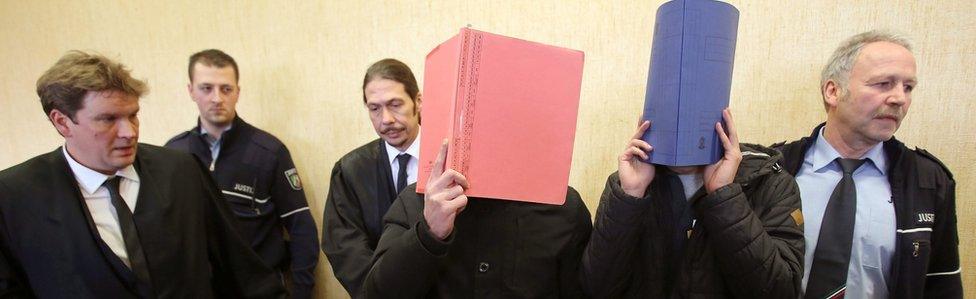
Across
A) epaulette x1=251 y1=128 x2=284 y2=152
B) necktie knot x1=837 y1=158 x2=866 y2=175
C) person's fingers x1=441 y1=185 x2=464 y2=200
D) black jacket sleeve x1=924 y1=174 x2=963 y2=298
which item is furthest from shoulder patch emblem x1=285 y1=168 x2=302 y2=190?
black jacket sleeve x1=924 y1=174 x2=963 y2=298

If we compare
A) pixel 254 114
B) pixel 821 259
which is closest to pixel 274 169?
pixel 254 114

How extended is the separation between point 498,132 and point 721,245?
450 mm

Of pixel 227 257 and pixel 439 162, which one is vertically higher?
pixel 439 162

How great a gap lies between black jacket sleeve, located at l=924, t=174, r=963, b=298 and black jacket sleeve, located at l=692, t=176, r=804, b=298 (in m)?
0.45

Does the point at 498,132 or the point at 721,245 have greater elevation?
the point at 498,132

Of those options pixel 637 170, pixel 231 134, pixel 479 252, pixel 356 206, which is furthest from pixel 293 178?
pixel 637 170

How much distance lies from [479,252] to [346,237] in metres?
0.58

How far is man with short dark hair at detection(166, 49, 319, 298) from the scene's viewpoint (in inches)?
73.5

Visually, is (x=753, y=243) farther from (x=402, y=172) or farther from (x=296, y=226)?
(x=296, y=226)

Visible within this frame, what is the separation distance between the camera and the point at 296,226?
1943 millimetres

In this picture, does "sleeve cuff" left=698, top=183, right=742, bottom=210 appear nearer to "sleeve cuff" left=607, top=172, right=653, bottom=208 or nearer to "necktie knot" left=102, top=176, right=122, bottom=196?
"sleeve cuff" left=607, top=172, right=653, bottom=208

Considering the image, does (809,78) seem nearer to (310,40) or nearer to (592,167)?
(592,167)

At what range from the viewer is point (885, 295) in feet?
3.56

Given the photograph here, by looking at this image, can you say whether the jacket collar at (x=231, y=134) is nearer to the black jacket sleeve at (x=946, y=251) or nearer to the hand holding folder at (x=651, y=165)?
the hand holding folder at (x=651, y=165)
